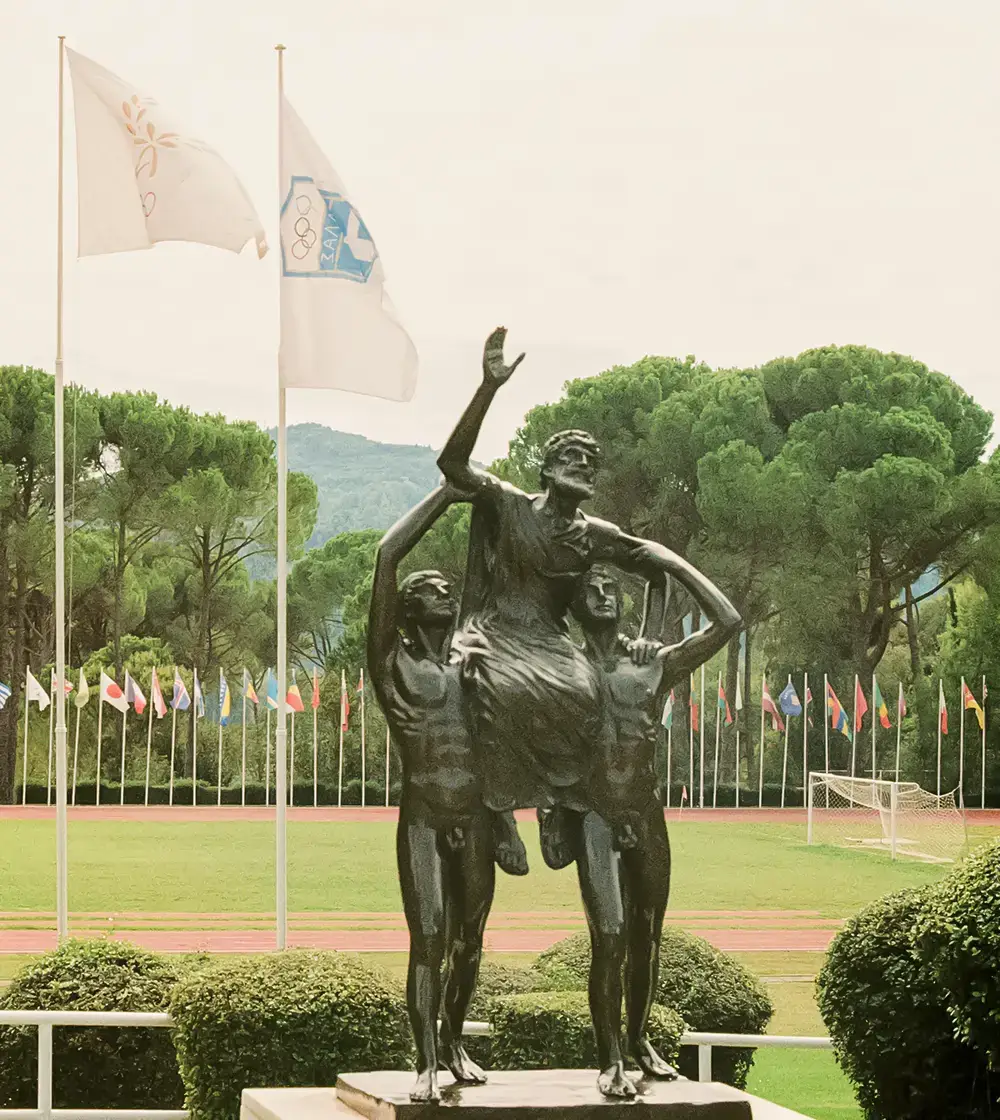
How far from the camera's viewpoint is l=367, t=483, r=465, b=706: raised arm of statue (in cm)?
585

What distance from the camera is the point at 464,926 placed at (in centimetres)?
590

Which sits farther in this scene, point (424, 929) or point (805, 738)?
point (805, 738)

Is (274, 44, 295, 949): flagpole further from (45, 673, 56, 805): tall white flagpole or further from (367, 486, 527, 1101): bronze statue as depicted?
(45, 673, 56, 805): tall white flagpole

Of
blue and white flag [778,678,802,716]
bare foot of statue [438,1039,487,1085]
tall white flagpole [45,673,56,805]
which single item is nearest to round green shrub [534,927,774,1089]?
bare foot of statue [438,1039,487,1085]

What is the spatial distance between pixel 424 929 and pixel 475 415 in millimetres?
1650

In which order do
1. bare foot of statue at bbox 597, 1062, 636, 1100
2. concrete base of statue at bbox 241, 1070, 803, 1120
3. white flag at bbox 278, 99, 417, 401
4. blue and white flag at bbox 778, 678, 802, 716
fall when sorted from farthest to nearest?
blue and white flag at bbox 778, 678, 802, 716 < white flag at bbox 278, 99, 417, 401 < bare foot of statue at bbox 597, 1062, 636, 1100 < concrete base of statue at bbox 241, 1070, 803, 1120

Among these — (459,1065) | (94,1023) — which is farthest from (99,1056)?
(459,1065)

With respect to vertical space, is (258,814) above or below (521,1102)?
below

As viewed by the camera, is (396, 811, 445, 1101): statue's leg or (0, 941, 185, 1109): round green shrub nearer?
(396, 811, 445, 1101): statue's leg

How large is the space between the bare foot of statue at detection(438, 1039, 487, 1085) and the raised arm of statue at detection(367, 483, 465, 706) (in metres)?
1.15

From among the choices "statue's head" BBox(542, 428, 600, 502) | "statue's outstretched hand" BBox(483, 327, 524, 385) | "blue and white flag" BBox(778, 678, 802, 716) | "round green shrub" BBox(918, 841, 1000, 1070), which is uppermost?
"statue's outstretched hand" BBox(483, 327, 524, 385)

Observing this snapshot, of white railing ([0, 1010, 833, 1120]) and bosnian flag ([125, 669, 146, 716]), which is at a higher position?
bosnian flag ([125, 669, 146, 716])

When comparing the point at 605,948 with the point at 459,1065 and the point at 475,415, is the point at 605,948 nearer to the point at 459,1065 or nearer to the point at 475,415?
the point at 459,1065

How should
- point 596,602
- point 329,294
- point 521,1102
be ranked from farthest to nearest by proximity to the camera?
1. point 329,294
2. point 596,602
3. point 521,1102
